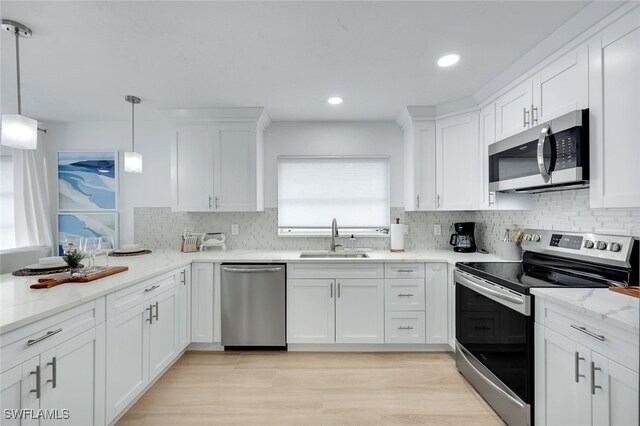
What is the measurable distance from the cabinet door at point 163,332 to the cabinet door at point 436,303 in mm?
2302

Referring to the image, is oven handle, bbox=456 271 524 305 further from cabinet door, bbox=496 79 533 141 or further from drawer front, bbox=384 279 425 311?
cabinet door, bbox=496 79 533 141

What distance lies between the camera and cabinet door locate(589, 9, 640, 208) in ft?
4.55

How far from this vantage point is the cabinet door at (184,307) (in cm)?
260

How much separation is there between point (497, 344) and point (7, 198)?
4.87m

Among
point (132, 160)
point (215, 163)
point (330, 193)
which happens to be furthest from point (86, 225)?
point (330, 193)

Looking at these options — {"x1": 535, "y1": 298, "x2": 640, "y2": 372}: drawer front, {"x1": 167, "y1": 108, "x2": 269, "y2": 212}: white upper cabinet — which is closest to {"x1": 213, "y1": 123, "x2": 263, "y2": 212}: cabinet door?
{"x1": 167, "y1": 108, "x2": 269, "y2": 212}: white upper cabinet

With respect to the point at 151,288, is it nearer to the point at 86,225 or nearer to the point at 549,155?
the point at 86,225

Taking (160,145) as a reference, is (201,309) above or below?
below

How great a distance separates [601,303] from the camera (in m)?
1.31

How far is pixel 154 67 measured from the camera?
2.16 m

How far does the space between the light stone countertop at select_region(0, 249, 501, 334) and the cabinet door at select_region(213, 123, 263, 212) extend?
0.59m

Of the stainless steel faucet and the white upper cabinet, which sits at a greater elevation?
the white upper cabinet

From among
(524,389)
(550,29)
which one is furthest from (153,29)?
(524,389)

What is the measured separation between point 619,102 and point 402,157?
6.74ft
